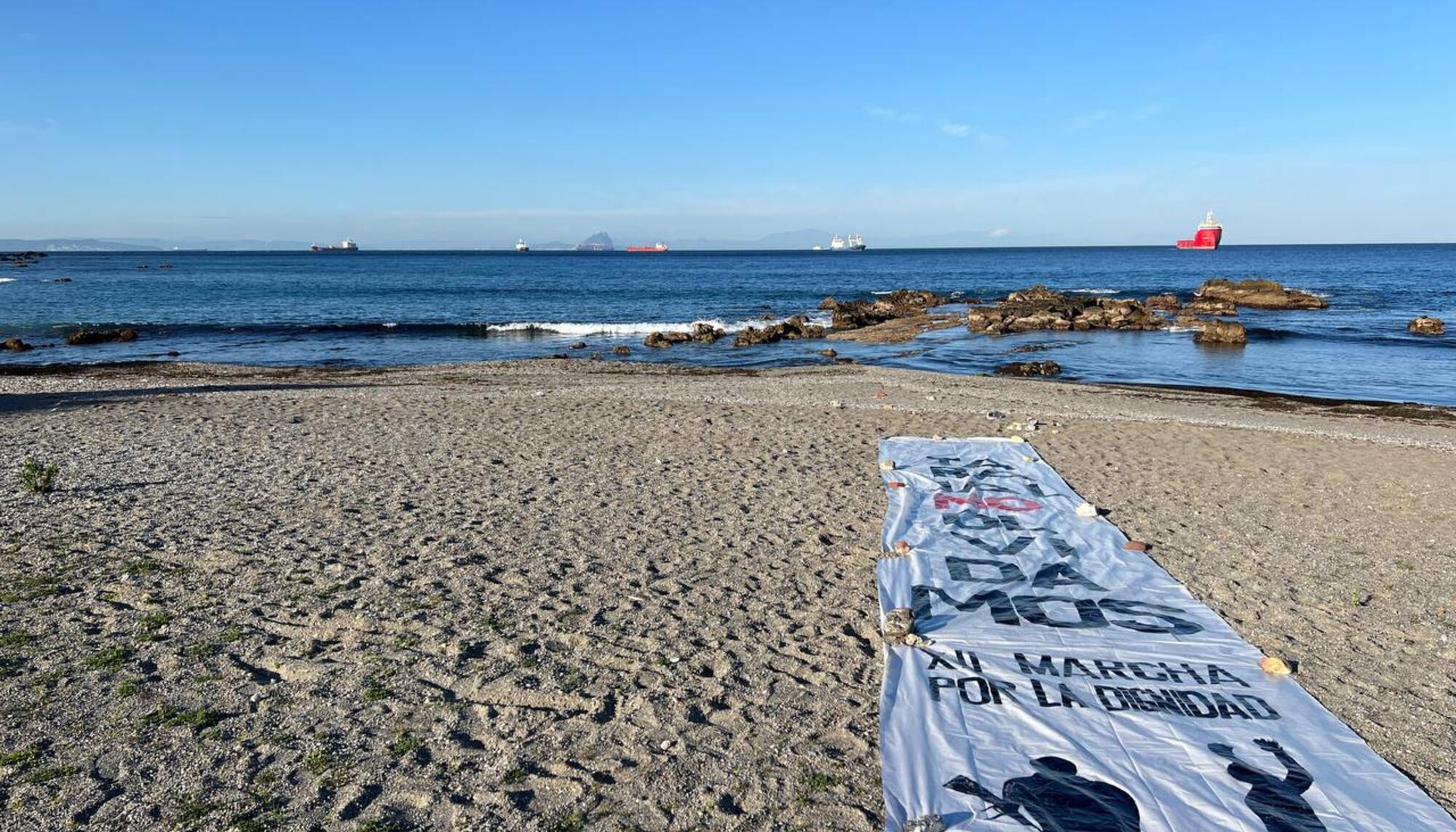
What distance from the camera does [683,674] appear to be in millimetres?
4809

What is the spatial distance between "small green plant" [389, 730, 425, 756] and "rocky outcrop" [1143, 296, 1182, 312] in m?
38.3

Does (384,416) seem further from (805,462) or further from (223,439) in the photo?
(805,462)

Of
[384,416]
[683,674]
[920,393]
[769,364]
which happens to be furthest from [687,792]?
[769,364]

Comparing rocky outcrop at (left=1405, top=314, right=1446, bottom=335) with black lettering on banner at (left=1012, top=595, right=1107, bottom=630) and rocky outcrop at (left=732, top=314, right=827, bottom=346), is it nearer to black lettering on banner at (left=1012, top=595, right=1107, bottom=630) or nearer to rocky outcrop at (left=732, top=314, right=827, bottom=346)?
rocky outcrop at (left=732, top=314, right=827, bottom=346)

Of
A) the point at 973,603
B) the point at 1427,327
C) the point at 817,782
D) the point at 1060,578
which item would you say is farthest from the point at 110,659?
the point at 1427,327

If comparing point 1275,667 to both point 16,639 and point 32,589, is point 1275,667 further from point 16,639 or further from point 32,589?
point 32,589

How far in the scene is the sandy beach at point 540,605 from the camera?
3775 mm

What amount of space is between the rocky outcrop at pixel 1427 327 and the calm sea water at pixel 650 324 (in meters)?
0.50

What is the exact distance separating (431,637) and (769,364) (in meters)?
18.1

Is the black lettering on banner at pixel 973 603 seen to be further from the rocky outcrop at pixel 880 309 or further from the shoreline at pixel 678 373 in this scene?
the rocky outcrop at pixel 880 309

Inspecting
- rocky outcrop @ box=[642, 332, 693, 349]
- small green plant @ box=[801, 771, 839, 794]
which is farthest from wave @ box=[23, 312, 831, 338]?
small green plant @ box=[801, 771, 839, 794]

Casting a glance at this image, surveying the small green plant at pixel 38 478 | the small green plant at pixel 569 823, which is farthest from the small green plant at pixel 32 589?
the small green plant at pixel 569 823

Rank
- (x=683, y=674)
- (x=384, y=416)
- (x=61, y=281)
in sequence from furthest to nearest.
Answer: (x=61, y=281) < (x=384, y=416) < (x=683, y=674)

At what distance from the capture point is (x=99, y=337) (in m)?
26.1
